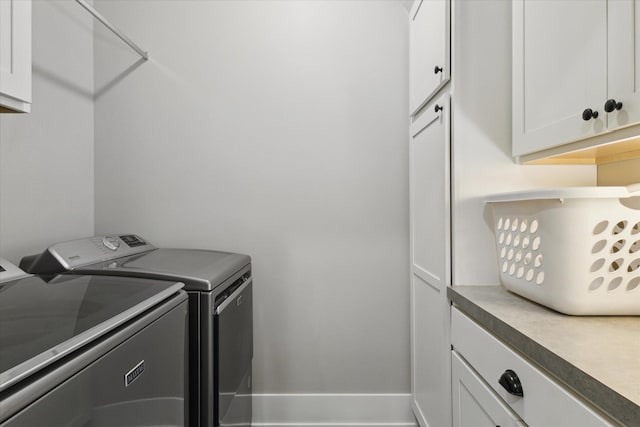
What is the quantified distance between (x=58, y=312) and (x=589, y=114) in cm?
130

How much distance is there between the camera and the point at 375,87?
2031 mm

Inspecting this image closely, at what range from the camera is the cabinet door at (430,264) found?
1355mm

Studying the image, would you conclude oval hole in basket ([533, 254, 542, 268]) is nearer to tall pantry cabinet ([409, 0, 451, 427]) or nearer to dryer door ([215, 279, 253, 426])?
tall pantry cabinet ([409, 0, 451, 427])

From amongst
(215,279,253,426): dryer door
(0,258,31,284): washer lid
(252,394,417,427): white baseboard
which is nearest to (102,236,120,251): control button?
(0,258,31,284): washer lid

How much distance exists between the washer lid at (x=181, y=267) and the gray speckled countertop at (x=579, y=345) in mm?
845

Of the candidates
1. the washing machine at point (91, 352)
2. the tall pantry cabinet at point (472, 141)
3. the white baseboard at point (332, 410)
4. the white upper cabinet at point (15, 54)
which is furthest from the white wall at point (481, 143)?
the white upper cabinet at point (15, 54)

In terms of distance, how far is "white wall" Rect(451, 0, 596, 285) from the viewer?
1.31m

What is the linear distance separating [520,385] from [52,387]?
0.88 m

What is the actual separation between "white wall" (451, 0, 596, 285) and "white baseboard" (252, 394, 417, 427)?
1.06 metres

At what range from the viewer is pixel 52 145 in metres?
1.77

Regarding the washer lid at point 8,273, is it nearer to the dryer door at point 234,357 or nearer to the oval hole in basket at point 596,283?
the dryer door at point 234,357

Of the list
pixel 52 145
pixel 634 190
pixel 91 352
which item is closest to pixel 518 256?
pixel 634 190

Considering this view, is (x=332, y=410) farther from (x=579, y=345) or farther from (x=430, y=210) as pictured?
(x=579, y=345)

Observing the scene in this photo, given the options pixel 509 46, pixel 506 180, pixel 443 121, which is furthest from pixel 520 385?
pixel 509 46
